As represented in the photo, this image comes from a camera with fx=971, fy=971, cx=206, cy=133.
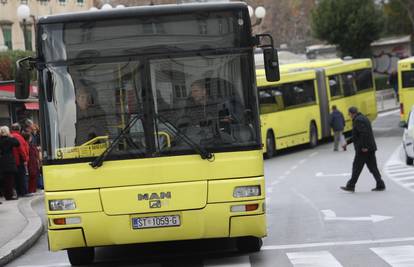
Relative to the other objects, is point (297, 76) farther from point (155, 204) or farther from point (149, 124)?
point (155, 204)

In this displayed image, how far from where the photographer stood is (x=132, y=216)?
424 inches

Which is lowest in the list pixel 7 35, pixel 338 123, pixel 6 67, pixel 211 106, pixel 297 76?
pixel 338 123

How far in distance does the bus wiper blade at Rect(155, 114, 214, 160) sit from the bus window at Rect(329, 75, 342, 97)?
2932 cm

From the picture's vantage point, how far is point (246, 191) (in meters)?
10.9

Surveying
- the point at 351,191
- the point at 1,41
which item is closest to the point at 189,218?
the point at 351,191

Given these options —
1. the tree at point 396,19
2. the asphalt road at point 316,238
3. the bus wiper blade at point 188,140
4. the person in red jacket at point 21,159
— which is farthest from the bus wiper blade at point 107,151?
the tree at point 396,19

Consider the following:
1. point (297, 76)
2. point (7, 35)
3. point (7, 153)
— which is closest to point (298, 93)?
point (297, 76)

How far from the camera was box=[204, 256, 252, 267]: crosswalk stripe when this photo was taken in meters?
11.3

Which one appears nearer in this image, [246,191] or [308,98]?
[246,191]

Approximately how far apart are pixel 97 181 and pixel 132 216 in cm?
55

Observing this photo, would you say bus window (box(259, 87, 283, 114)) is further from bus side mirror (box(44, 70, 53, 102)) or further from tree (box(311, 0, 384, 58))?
tree (box(311, 0, 384, 58))

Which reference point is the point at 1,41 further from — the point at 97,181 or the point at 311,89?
the point at 97,181

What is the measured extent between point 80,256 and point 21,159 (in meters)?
10.6

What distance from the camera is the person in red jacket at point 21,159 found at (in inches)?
867
